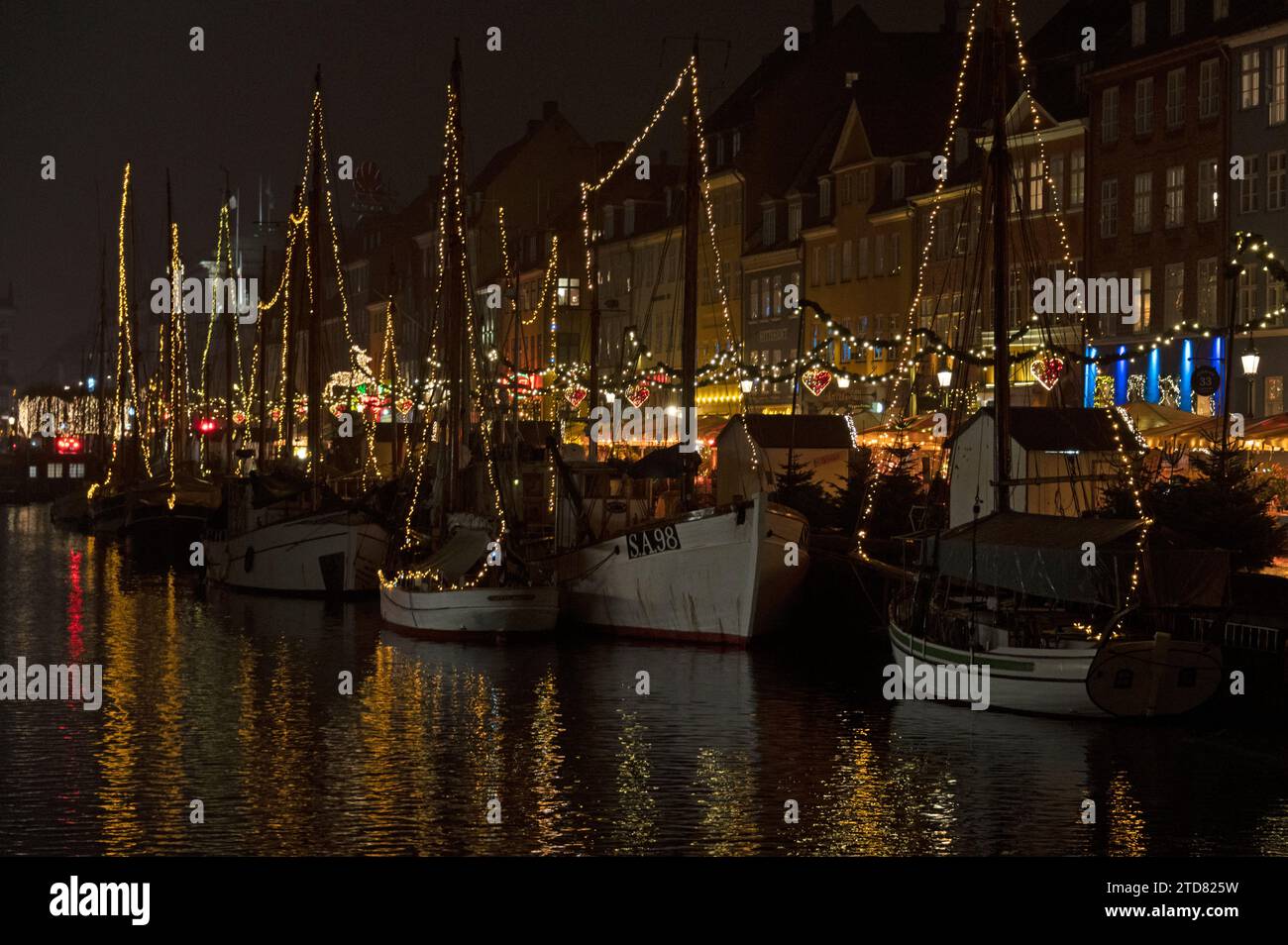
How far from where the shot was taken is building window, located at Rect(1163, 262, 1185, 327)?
6284cm

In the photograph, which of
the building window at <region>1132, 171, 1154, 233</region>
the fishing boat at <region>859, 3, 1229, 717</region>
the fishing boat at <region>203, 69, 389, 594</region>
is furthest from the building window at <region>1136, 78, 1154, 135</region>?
the fishing boat at <region>859, 3, 1229, 717</region>

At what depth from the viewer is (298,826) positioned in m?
23.9

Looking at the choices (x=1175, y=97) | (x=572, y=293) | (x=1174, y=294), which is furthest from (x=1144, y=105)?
(x=572, y=293)

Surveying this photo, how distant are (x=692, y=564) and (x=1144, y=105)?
29.3 metres

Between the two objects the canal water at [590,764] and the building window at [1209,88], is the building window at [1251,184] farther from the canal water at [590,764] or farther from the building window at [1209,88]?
the canal water at [590,764]

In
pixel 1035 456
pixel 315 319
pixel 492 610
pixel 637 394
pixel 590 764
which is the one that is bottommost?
pixel 590 764

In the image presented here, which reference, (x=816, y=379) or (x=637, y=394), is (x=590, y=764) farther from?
(x=637, y=394)

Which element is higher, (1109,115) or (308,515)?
(1109,115)

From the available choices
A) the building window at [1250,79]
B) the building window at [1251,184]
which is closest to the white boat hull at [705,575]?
the building window at [1251,184]

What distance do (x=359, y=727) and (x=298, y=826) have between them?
7619mm

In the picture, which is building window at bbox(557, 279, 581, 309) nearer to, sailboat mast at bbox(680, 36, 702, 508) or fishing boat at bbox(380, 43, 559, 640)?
fishing boat at bbox(380, 43, 559, 640)

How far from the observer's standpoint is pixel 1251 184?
60.1 metres

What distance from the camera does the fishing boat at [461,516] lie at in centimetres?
4291

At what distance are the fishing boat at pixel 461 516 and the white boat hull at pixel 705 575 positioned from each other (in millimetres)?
1489
